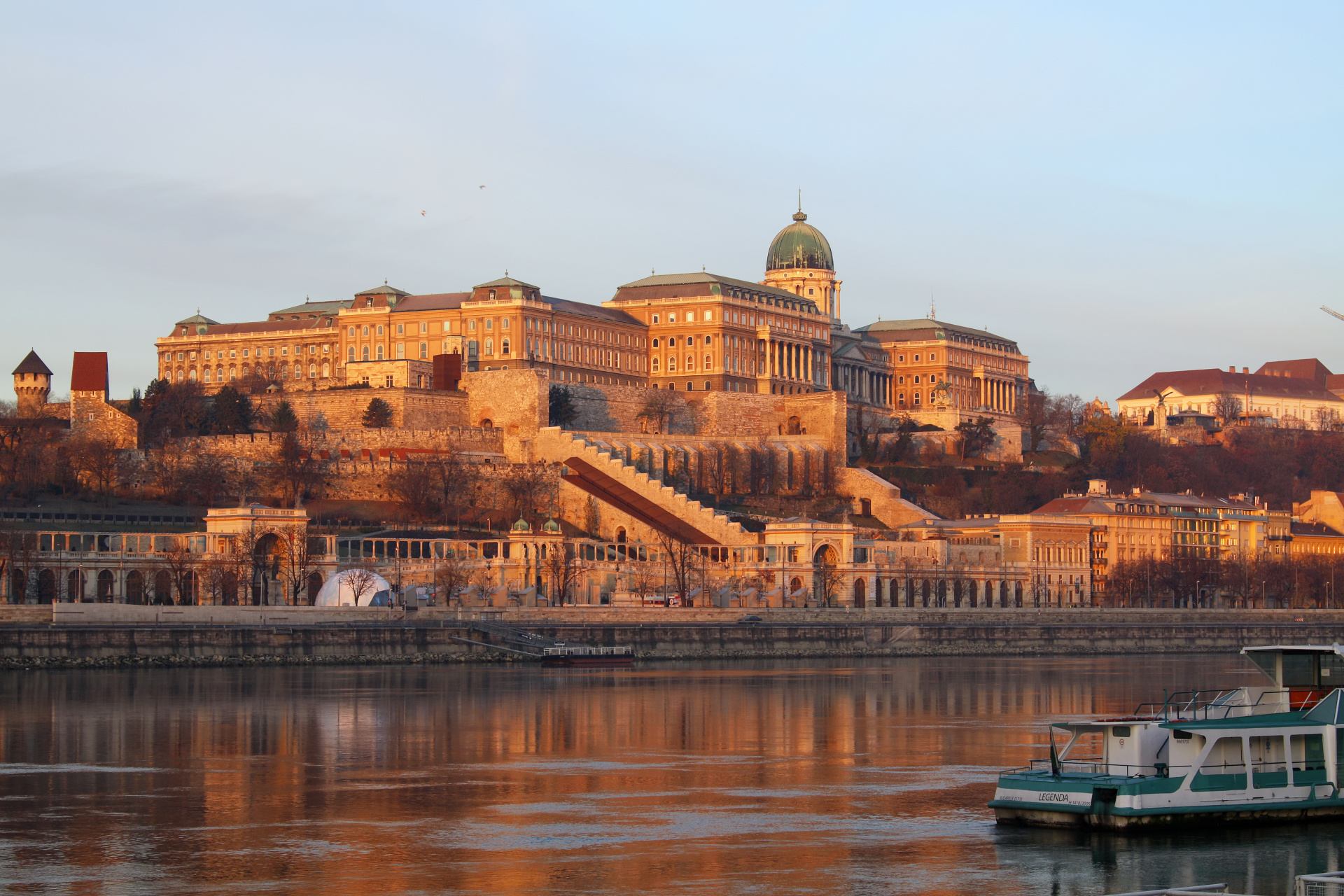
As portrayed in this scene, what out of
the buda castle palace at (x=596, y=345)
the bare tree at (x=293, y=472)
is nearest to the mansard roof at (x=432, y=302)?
the buda castle palace at (x=596, y=345)

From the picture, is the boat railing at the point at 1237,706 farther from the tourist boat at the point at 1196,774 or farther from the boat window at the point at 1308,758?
the boat window at the point at 1308,758

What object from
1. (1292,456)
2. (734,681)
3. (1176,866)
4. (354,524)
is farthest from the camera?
(1292,456)

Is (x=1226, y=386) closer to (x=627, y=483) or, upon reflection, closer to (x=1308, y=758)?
(x=627, y=483)

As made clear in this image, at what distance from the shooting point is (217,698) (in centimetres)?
5153

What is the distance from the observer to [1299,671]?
97.1 ft

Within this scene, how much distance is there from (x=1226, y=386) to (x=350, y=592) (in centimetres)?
12680

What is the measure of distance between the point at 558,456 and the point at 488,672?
5243 centimetres

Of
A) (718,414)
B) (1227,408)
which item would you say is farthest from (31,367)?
(1227,408)

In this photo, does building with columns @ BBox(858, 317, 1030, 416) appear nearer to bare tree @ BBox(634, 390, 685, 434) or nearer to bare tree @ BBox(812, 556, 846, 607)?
bare tree @ BBox(634, 390, 685, 434)

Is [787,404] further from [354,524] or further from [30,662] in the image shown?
[30,662]

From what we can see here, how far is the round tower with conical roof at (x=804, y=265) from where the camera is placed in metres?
171

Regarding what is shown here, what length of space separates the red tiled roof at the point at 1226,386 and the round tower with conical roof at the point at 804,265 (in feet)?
127

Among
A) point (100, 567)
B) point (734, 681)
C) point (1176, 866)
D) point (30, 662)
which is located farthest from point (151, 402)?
point (1176, 866)

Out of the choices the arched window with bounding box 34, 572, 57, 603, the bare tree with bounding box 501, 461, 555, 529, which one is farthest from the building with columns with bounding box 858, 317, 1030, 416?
the arched window with bounding box 34, 572, 57, 603
